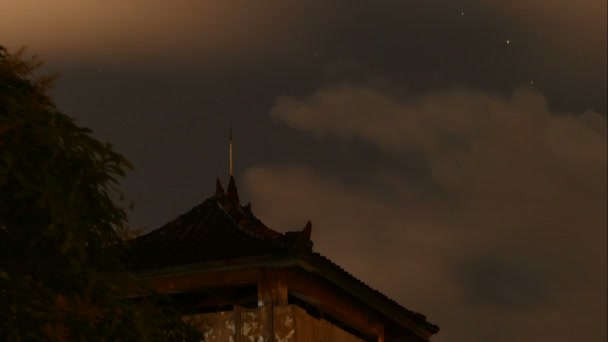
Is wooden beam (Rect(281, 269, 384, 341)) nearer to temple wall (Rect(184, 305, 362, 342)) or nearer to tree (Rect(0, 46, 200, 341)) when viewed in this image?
temple wall (Rect(184, 305, 362, 342))

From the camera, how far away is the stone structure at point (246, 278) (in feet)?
66.0

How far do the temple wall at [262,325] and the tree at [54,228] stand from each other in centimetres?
664

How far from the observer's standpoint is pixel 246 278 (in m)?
20.6

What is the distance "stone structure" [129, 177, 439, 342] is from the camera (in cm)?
2011

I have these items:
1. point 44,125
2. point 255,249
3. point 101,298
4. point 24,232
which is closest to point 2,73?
point 44,125

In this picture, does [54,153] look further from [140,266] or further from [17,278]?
[140,266]

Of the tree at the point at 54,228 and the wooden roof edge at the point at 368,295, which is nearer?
the tree at the point at 54,228

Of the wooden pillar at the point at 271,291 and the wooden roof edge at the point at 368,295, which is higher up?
the wooden roof edge at the point at 368,295

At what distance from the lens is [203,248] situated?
2094 cm

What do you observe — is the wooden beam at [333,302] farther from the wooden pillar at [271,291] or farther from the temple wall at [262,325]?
the temple wall at [262,325]

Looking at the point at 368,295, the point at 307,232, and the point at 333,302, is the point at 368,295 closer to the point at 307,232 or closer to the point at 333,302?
the point at 333,302

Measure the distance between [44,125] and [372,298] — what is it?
10210 mm

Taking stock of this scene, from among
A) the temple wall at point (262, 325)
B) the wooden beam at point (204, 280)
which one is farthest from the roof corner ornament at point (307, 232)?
the temple wall at point (262, 325)

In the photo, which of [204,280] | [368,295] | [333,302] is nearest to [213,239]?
[204,280]
